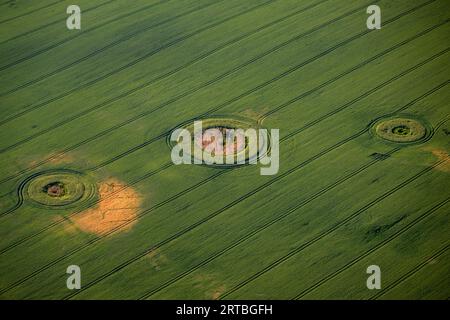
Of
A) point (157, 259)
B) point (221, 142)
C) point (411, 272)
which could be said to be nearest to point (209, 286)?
point (157, 259)

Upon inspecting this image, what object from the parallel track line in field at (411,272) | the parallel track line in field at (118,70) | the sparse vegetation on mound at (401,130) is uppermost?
the parallel track line in field at (118,70)

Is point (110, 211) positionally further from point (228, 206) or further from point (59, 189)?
point (228, 206)

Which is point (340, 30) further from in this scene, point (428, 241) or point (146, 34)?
point (428, 241)

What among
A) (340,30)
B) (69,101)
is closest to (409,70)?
(340,30)

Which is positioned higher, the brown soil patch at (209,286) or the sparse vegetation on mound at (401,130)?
the sparse vegetation on mound at (401,130)

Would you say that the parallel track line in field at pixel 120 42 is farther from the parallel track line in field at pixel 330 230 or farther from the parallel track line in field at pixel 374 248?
the parallel track line in field at pixel 374 248

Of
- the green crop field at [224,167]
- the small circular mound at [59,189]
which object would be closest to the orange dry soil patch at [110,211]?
the green crop field at [224,167]

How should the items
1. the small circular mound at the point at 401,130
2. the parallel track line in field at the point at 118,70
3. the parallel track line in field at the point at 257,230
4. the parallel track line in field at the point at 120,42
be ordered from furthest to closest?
the parallel track line in field at the point at 120,42 < the parallel track line in field at the point at 118,70 < the small circular mound at the point at 401,130 < the parallel track line in field at the point at 257,230
